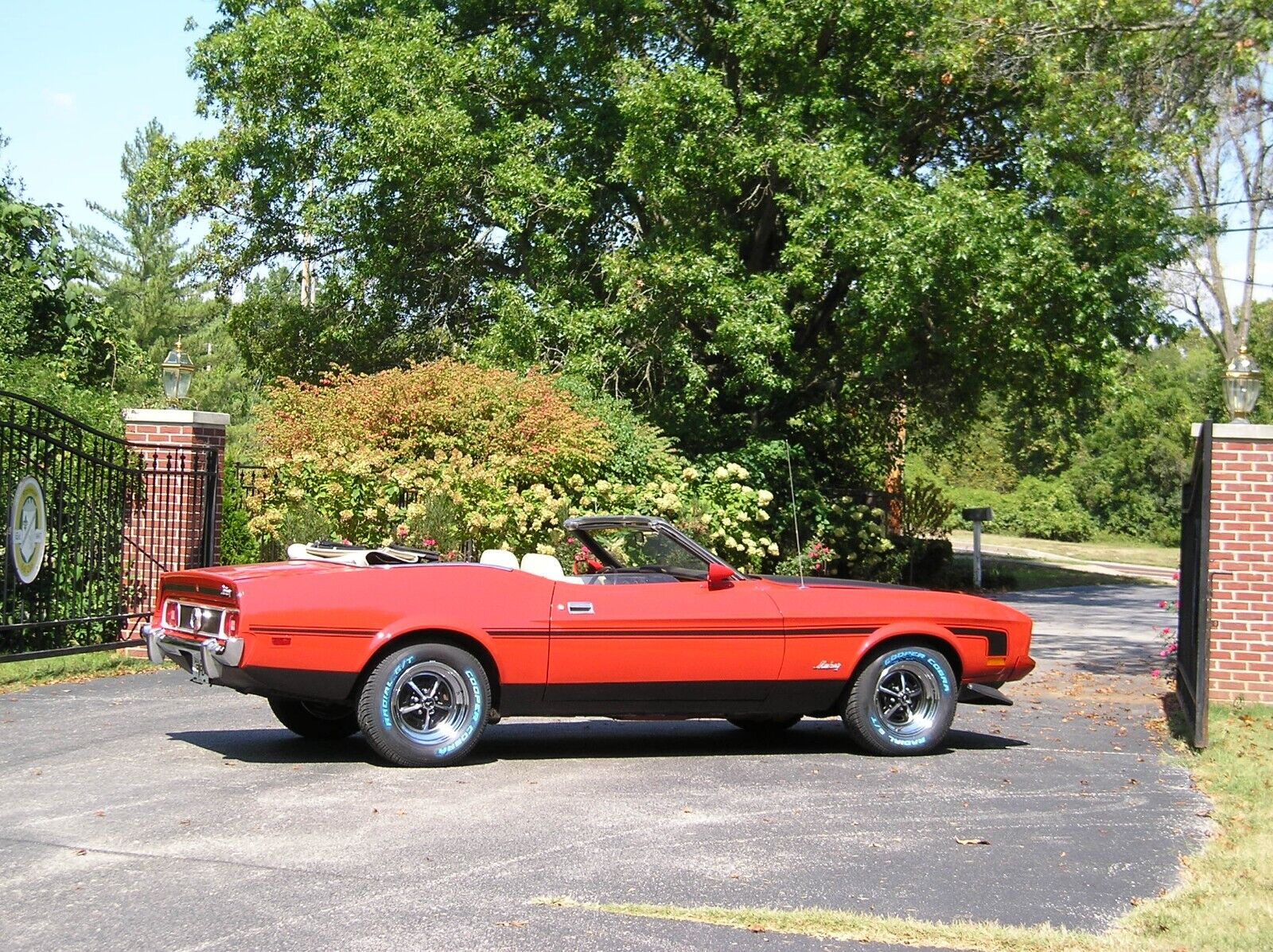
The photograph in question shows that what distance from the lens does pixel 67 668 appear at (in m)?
12.3

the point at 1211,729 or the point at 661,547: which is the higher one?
the point at 661,547

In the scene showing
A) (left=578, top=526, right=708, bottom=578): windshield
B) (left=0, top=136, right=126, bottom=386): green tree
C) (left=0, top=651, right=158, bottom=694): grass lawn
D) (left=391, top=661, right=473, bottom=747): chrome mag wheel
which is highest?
(left=0, top=136, right=126, bottom=386): green tree

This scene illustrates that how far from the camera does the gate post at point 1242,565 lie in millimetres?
10742

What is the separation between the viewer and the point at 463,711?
7.90m

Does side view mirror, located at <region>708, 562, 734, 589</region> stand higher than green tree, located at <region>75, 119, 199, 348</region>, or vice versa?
green tree, located at <region>75, 119, 199, 348</region>

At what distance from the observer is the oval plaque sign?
11.8 meters

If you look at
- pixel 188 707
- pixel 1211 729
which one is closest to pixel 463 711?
pixel 188 707

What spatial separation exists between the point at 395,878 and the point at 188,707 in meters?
5.36

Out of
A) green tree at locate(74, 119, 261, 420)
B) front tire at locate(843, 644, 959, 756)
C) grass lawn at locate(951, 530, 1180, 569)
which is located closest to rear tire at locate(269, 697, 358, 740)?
front tire at locate(843, 644, 959, 756)

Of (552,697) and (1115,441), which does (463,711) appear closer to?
(552,697)

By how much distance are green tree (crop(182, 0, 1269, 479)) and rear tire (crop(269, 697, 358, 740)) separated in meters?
10.9

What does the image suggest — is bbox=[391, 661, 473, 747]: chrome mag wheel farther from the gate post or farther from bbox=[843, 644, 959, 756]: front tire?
the gate post

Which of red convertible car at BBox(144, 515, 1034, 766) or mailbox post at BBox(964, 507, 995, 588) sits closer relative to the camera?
red convertible car at BBox(144, 515, 1034, 766)

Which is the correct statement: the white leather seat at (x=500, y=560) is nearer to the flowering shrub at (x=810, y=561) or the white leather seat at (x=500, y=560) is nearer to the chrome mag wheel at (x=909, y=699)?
the chrome mag wheel at (x=909, y=699)
